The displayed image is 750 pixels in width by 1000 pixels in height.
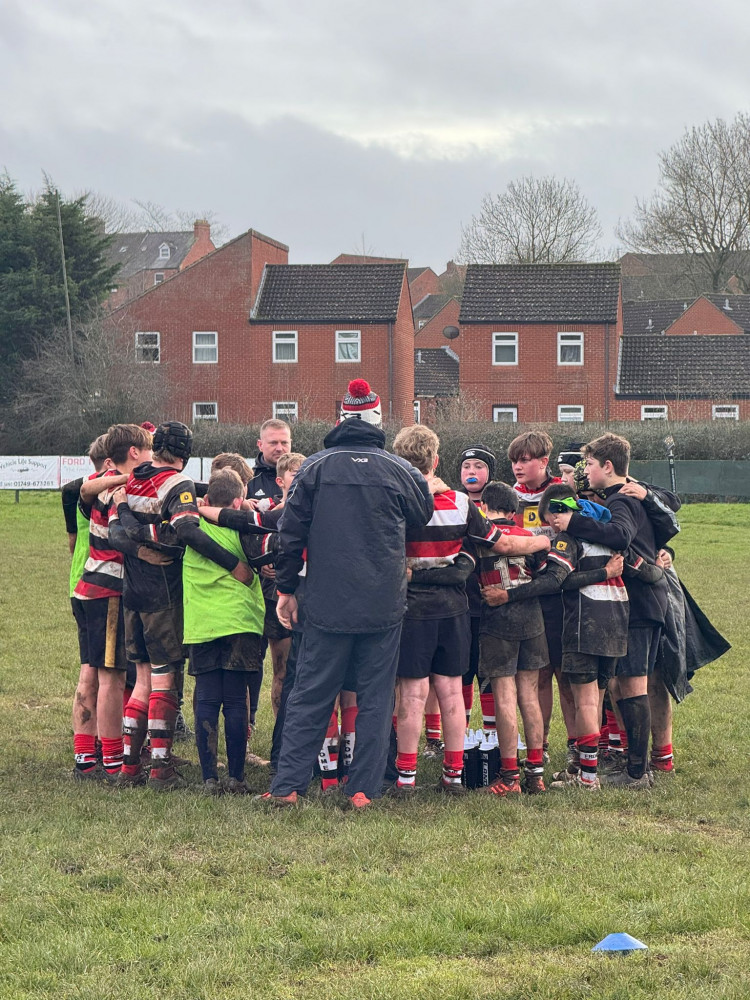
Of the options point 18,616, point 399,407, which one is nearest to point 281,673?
point 18,616

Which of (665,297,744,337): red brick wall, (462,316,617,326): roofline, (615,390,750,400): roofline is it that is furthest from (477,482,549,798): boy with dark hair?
(665,297,744,337): red brick wall

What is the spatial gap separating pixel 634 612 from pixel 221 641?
7.98 ft

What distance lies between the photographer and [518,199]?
6009 centimetres

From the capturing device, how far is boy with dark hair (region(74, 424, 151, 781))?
7.01 metres

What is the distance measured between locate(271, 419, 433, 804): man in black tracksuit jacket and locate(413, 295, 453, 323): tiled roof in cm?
7861

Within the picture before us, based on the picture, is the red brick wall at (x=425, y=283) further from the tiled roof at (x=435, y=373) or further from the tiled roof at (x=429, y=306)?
the tiled roof at (x=435, y=373)

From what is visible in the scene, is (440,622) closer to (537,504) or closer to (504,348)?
(537,504)

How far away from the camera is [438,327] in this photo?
7644 centimetres

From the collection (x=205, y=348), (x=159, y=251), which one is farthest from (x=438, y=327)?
(x=205, y=348)

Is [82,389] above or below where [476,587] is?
above

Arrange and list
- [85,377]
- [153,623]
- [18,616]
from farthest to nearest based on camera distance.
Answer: [85,377], [18,616], [153,623]

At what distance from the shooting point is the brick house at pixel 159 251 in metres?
85.8

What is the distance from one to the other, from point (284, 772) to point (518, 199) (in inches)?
2241

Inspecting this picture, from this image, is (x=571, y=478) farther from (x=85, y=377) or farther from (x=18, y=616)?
(x=85, y=377)
